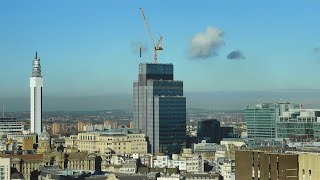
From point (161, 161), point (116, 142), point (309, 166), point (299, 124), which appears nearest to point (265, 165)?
point (309, 166)

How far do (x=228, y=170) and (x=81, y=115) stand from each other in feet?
269

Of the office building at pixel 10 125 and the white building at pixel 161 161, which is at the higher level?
the office building at pixel 10 125

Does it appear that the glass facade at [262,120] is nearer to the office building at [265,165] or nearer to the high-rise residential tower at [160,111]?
the high-rise residential tower at [160,111]

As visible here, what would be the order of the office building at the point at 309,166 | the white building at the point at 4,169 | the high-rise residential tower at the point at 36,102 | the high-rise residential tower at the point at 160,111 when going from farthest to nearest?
the high-rise residential tower at the point at 36,102 → the high-rise residential tower at the point at 160,111 → the white building at the point at 4,169 → the office building at the point at 309,166

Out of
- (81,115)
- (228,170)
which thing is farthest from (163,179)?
(81,115)

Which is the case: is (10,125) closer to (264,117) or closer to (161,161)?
(264,117)

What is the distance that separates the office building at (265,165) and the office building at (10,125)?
143 m

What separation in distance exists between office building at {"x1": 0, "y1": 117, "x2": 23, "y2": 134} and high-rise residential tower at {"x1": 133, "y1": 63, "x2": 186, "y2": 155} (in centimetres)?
4293

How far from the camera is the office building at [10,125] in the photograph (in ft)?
564

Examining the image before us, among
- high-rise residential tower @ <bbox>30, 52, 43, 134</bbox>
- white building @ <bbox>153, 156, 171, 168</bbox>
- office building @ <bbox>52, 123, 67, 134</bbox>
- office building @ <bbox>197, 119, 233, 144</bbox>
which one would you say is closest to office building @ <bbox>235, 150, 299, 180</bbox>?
white building @ <bbox>153, 156, 171, 168</bbox>

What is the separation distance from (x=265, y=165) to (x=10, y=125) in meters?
149

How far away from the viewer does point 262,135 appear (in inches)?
4958

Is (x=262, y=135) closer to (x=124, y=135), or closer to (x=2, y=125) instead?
(x=124, y=135)

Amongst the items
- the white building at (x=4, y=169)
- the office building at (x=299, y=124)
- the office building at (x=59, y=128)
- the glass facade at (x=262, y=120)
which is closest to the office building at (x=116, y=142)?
the glass facade at (x=262, y=120)
